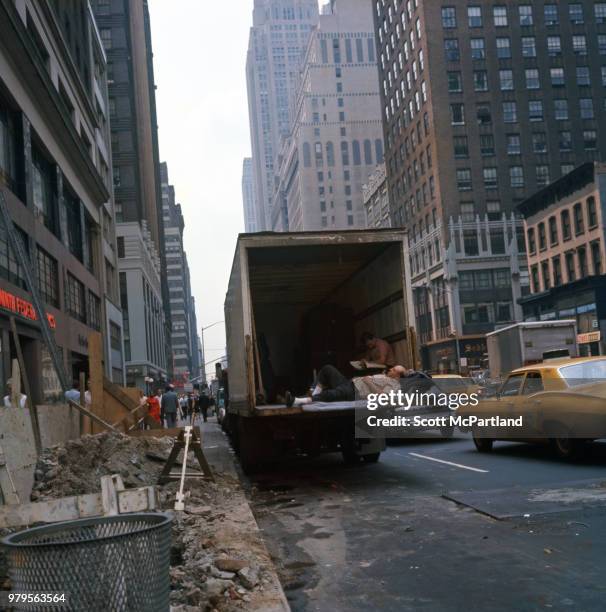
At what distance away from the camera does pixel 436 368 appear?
7194 cm

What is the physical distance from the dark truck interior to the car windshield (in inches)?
102

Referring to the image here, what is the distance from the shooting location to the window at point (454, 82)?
235 feet

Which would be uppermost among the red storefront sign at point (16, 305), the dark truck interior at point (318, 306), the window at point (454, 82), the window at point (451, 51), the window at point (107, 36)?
the window at point (107, 36)

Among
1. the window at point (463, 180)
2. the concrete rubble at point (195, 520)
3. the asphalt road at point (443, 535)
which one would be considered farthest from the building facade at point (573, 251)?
the concrete rubble at point (195, 520)

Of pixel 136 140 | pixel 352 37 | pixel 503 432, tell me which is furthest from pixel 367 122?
pixel 503 432

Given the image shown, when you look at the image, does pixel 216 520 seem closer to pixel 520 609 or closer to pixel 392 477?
pixel 392 477

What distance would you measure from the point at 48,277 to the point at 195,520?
76.0 feet

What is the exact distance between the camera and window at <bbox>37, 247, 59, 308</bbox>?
2834 cm

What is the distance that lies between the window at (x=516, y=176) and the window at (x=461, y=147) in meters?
4.84

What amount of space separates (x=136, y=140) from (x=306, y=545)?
73549 mm

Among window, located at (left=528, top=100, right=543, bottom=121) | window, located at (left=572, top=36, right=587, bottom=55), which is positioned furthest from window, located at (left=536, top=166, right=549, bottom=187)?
window, located at (left=572, top=36, right=587, bottom=55)

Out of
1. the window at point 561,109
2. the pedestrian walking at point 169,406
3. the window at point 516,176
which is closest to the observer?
the pedestrian walking at point 169,406

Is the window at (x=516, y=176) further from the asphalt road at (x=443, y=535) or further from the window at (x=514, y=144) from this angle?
the asphalt road at (x=443, y=535)

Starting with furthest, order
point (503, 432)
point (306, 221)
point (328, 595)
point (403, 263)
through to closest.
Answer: point (306, 221)
point (503, 432)
point (403, 263)
point (328, 595)
